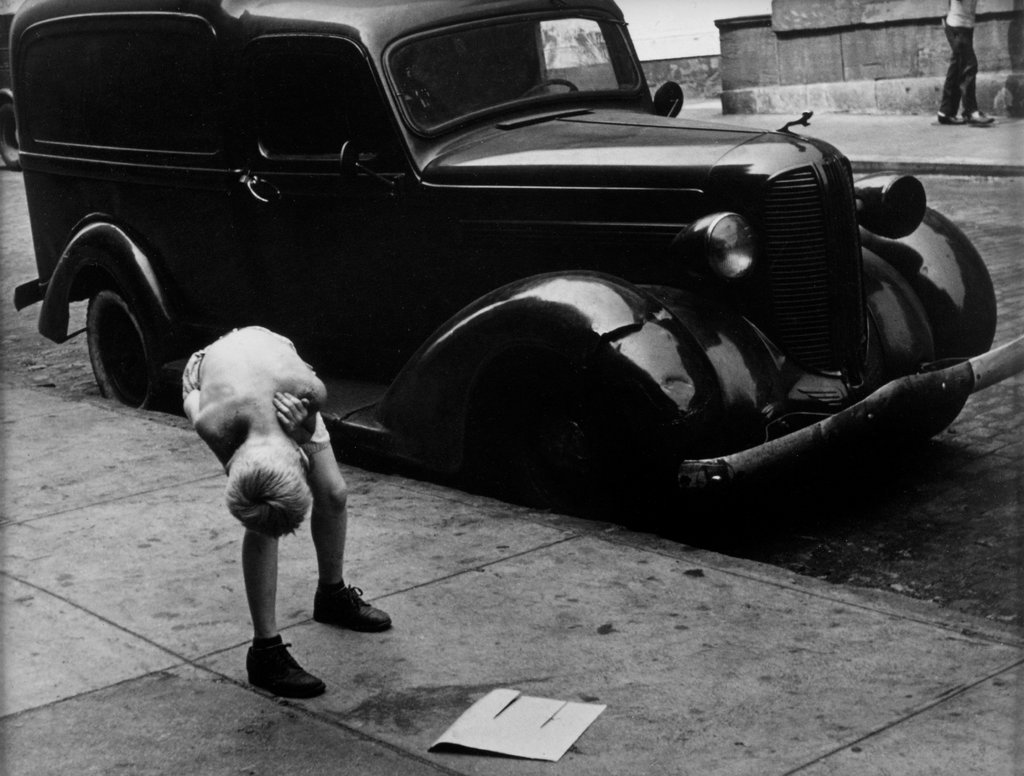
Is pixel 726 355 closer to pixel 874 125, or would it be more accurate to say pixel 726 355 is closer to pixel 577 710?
pixel 577 710

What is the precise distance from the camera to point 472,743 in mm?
3406

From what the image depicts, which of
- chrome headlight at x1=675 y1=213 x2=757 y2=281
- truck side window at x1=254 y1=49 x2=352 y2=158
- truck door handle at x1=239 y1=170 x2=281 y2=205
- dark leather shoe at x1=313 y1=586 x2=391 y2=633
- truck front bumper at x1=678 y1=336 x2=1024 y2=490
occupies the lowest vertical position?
dark leather shoe at x1=313 y1=586 x2=391 y2=633

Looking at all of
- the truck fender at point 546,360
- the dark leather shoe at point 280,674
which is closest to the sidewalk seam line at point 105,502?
the truck fender at point 546,360

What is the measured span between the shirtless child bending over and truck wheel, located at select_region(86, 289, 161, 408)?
12.4 feet

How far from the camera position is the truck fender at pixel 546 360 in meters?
A: 4.76

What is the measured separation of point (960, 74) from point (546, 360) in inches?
461

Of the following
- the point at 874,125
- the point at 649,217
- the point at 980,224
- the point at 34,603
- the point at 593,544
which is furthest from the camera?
the point at 874,125

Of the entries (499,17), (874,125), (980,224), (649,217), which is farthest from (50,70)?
(874,125)

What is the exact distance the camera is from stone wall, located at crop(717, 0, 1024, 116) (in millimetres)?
16125

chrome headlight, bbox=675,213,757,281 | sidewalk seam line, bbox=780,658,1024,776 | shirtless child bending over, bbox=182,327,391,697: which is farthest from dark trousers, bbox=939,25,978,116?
shirtless child bending over, bbox=182,327,391,697

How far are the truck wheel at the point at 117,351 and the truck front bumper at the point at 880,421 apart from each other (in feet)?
12.2

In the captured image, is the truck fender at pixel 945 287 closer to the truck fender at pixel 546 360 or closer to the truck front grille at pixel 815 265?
the truck front grille at pixel 815 265

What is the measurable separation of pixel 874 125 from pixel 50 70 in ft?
36.0

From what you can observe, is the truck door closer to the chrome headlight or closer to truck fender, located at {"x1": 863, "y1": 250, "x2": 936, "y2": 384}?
the chrome headlight
